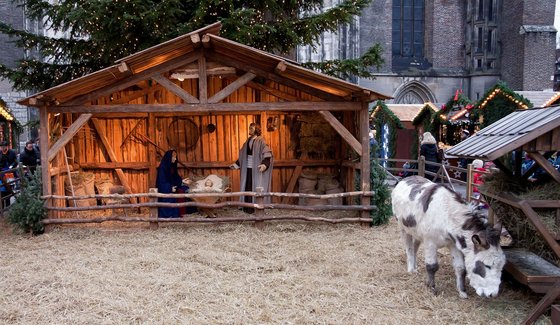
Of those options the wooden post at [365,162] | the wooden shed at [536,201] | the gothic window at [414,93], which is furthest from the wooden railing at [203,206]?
the gothic window at [414,93]

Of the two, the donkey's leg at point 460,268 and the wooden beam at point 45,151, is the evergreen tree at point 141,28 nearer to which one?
the wooden beam at point 45,151

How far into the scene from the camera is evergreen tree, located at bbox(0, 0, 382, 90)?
1009 cm

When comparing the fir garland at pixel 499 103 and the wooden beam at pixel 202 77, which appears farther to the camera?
the fir garland at pixel 499 103

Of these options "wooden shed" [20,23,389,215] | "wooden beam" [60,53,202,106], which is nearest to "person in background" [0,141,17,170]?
"wooden shed" [20,23,389,215]

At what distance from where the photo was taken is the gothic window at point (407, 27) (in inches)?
1131

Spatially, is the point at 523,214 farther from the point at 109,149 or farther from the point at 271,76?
the point at 109,149

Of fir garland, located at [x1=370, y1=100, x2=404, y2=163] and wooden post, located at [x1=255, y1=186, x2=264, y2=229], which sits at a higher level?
fir garland, located at [x1=370, y1=100, x2=404, y2=163]

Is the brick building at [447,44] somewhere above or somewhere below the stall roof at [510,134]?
above

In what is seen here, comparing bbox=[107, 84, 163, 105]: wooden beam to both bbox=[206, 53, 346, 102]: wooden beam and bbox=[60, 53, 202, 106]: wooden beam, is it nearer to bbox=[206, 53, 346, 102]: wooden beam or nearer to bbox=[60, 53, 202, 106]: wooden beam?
bbox=[60, 53, 202, 106]: wooden beam

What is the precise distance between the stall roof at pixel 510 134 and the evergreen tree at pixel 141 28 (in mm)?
6372

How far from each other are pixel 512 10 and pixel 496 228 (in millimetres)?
26479

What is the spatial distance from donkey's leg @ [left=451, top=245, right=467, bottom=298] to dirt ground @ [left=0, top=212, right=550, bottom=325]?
0.40 feet

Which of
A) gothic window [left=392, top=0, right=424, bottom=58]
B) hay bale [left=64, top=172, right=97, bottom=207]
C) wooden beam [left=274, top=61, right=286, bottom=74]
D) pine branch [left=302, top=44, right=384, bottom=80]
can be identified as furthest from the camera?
gothic window [left=392, top=0, right=424, bottom=58]

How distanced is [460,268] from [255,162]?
5.58m
